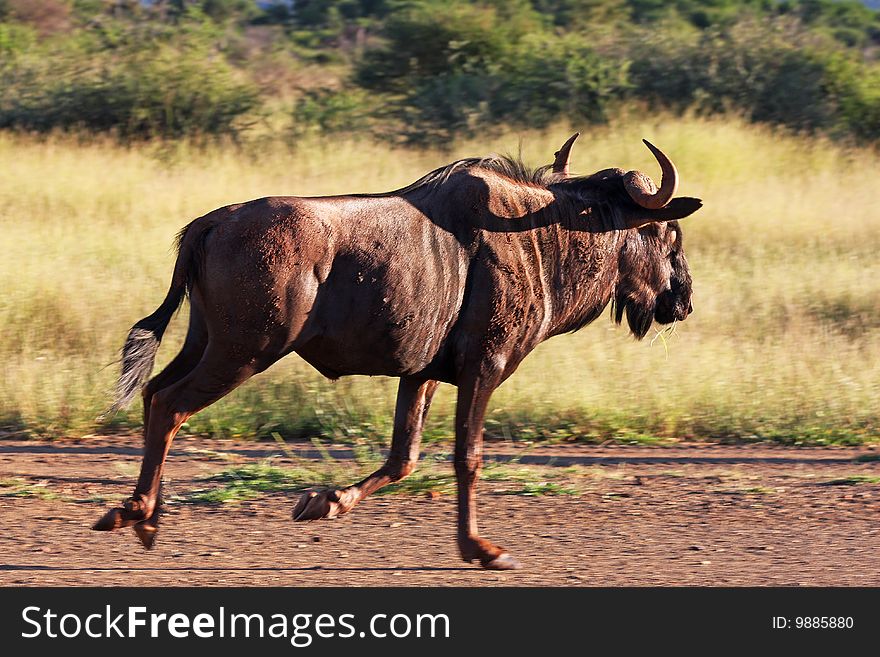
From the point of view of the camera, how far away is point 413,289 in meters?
5.32

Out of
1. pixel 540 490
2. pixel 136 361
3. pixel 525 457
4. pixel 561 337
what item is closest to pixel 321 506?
pixel 136 361

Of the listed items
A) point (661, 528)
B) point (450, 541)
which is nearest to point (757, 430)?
point (661, 528)

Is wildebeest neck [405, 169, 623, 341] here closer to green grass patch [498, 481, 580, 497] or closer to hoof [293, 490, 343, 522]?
hoof [293, 490, 343, 522]

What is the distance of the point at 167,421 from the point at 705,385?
4.63m

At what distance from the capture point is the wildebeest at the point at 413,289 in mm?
5125

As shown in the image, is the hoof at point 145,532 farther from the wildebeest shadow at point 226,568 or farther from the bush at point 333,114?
the bush at point 333,114

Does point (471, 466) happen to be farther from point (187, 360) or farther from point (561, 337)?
point (561, 337)

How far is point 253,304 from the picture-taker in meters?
5.07

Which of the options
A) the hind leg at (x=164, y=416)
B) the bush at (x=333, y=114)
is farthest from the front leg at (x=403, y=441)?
the bush at (x=333, y=114)

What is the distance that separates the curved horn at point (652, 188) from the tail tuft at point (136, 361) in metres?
2.12

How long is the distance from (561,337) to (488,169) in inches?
175

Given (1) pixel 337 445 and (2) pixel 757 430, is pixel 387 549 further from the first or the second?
(2) pixel 757 430

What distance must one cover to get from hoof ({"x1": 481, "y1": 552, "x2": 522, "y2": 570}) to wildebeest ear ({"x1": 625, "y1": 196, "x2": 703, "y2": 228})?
61.7 inches

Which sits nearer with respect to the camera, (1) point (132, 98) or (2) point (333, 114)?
(1) point (132, 98)
